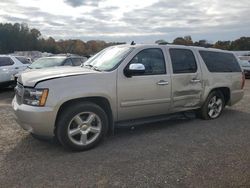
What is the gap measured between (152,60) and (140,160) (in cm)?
219

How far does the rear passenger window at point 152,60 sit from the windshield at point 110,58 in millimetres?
239

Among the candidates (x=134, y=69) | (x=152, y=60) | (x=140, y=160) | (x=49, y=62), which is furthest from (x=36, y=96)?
(x=49, y=62)

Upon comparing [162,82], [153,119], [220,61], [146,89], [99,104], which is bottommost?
[153,119]

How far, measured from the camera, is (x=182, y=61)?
6602 millimetres

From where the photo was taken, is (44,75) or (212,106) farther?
(212,106)

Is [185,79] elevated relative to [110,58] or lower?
lower

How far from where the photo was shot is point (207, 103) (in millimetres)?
7172

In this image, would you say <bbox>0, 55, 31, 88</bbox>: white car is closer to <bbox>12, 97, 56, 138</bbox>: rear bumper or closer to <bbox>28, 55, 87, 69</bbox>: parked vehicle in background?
<bbox>28, 55, 87, 69</bbox>: parked vehicle in background

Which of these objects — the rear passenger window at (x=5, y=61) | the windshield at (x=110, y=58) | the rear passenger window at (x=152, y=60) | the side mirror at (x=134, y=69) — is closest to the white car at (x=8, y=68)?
the rear passenger window at (x=5, y=61)

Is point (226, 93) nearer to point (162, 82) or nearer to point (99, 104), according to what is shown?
point (162, 82)

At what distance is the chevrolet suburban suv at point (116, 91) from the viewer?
15.9ft

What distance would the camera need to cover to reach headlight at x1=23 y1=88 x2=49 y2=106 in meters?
4.76

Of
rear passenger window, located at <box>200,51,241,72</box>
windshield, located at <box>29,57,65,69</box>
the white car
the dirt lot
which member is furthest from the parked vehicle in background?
rear passenger window, located at <box>200,51,241,72</box>

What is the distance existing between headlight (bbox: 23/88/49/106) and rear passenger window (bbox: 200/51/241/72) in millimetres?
3906
